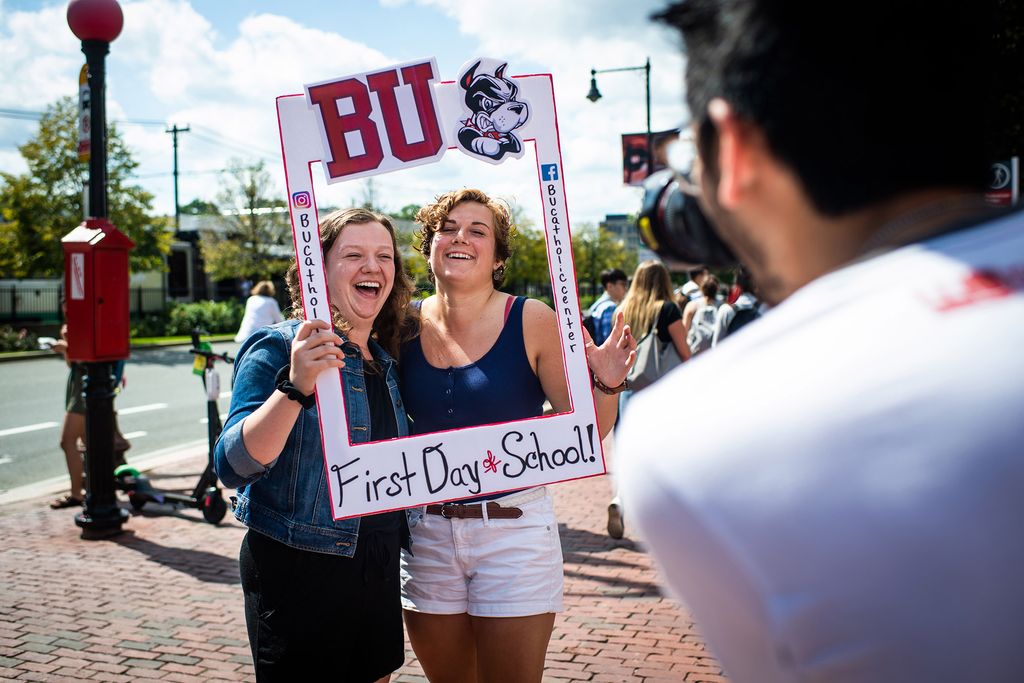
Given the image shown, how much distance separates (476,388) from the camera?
2738 millimetres

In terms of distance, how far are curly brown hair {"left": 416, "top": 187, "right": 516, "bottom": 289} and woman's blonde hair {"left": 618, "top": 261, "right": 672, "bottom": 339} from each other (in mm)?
3401

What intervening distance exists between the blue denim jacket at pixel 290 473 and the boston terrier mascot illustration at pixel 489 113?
0.82 meters

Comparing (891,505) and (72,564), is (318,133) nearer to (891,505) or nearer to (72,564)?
(891,505)

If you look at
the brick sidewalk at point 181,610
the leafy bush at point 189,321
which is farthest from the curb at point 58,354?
the brick sidewalk at point 181,610

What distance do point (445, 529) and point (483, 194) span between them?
3.69 feet

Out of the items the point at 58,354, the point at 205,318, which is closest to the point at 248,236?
the point at 205,318

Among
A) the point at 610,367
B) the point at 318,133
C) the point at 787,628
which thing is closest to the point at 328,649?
the point at 610,367

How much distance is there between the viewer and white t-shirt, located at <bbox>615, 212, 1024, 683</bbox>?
0.61m

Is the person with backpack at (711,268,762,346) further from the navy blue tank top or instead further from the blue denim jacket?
the blue denim jacket

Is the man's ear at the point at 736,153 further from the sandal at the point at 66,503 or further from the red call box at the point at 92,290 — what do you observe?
the sandal at the point at 66,503

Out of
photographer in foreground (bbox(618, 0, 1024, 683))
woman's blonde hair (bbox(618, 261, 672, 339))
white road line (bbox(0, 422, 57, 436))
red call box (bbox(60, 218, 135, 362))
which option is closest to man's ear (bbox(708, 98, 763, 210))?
photographer in foreground (bbox(618, 0, 1024, 683))

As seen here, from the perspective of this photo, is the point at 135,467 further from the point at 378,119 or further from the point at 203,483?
the point at 378,119

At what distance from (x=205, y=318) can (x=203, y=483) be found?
87.2 feet

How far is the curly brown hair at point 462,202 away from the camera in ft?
9.54
